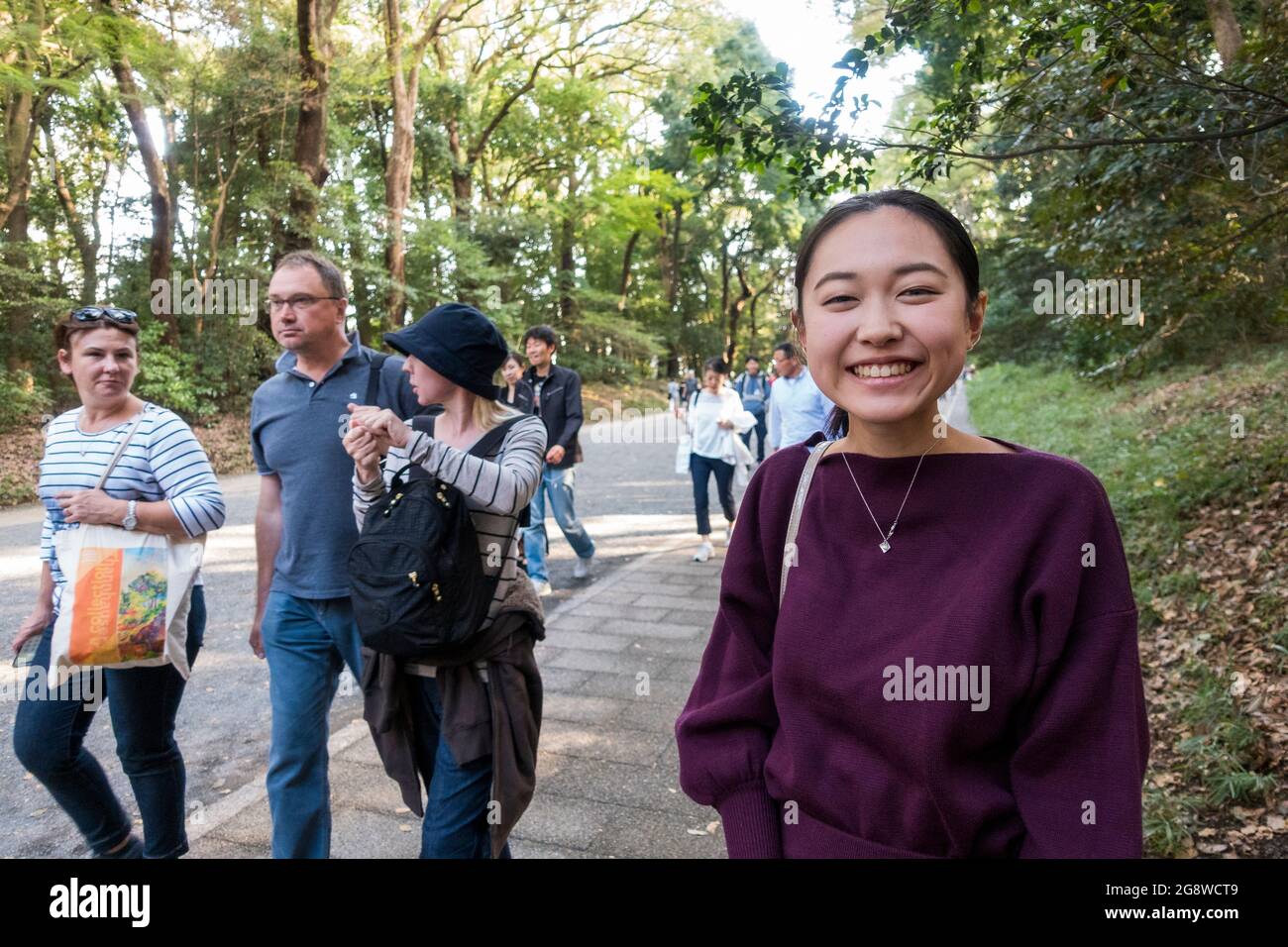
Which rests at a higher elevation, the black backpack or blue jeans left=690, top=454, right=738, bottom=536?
blue jeans left=690, top=454, right=738, bottom=536

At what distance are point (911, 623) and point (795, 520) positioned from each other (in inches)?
11.3

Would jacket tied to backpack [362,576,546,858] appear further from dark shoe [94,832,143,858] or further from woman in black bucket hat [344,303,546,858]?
dark shoe [94,832,143,858]

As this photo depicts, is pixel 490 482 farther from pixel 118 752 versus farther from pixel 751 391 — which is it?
pixel 751 391

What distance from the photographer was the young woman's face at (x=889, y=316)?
1434mm

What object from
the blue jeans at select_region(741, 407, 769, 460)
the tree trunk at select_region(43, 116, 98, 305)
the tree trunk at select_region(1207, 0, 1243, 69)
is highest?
the tree trunk at select_region(43, 116, 98, 305)

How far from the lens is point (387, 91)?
22578 mm

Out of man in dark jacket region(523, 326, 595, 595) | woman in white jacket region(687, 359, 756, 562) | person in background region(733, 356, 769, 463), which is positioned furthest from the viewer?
person in background region(733, 356, 769, 463)

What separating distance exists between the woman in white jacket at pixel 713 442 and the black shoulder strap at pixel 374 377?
5.74 metres

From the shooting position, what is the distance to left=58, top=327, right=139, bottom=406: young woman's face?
304 centimetres

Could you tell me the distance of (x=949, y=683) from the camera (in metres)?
1.31

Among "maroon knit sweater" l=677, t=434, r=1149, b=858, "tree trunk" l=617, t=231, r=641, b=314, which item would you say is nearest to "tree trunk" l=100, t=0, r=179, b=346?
"maroon knit sweater" l=677, t=434, r=1149, b=858
